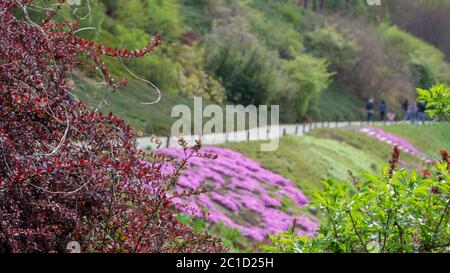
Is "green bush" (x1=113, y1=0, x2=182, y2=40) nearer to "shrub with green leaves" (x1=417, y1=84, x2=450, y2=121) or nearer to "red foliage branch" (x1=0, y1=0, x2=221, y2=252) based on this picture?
"red foliage branch" (x1=0, y1=0, x2=221, y2=252)

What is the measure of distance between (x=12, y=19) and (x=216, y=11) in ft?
130

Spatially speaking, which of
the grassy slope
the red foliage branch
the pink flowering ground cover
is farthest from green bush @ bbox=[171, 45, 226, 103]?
the red foliage branch

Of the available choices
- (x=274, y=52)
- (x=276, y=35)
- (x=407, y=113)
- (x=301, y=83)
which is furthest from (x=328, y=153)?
(x=276, y=35)

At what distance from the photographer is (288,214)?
604 inches

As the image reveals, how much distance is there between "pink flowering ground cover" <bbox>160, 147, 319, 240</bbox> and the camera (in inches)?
516

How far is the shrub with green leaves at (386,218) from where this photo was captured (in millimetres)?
3975

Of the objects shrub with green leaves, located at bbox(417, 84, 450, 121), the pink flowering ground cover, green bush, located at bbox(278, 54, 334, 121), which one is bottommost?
green bush, located at bbox(278, 54, 334, 121)

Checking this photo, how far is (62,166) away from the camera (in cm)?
421

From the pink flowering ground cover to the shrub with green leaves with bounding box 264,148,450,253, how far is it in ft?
24.3

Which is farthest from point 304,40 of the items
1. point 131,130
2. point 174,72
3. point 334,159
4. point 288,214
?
point 131,130

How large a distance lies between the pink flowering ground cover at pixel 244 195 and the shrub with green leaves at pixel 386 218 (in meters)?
7.42

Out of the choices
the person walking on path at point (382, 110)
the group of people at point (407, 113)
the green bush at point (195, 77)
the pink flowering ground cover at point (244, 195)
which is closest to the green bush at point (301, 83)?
the group of people at point (407, 113)

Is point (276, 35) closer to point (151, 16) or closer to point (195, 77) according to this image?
point (195, 77)

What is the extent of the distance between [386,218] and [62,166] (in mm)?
1709
